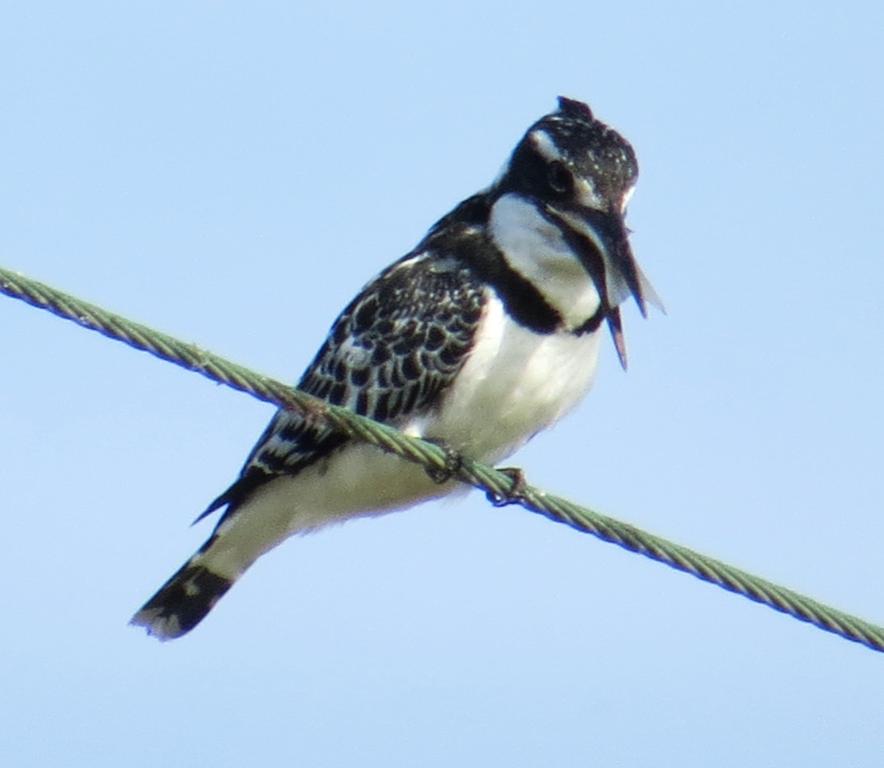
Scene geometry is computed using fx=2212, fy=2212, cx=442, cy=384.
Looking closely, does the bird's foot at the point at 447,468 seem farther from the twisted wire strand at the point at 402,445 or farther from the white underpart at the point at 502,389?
the twisted wire strand at the point at 402,445

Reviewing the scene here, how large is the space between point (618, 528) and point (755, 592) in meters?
0.43

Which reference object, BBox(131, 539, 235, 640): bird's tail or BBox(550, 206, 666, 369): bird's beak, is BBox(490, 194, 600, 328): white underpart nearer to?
BBox(550, 206, 666, 369): bird's beak

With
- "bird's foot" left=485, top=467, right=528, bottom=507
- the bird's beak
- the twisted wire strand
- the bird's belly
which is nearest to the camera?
the twisted wire strand

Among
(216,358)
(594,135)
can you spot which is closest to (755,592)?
(216,358)

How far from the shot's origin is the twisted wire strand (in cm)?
520

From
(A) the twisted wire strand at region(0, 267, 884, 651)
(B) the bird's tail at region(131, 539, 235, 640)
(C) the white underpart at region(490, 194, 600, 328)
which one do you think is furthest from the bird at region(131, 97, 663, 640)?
(A) the twisted wire strand at region(0, 267, 884, 651)

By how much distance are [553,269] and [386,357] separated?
2.30 feet

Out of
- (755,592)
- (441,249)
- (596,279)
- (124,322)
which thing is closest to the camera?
(124,322)

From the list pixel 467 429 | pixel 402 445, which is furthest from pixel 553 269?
pixel 402 445

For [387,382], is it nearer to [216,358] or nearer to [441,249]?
[441,249]

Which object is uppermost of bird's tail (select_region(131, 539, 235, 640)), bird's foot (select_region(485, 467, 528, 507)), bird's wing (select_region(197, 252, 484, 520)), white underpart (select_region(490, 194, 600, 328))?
white underpart (select_region(490, 194, 600, 328))

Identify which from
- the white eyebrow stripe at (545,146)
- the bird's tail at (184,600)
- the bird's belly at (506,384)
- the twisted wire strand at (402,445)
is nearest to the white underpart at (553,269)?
the bird's belly at (506,384)

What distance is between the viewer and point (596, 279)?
7.67 meters

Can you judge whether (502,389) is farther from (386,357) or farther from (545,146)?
(545,146)
